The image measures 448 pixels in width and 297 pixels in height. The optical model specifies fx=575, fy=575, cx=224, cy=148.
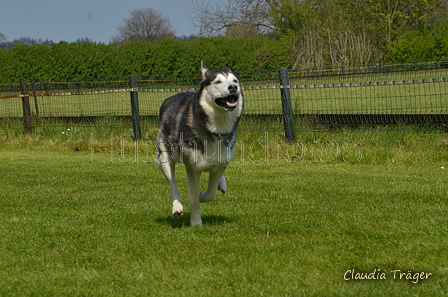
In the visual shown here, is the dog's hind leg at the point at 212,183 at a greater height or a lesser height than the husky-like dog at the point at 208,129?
lesser

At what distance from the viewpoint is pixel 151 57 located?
31.8 m

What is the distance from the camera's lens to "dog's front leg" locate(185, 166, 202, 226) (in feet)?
17.4

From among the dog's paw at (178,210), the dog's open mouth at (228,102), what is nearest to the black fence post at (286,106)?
the dog's paw at (178,210)

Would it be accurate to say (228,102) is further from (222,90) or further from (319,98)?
(319,98)

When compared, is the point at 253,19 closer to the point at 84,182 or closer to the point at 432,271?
the point at 84,182

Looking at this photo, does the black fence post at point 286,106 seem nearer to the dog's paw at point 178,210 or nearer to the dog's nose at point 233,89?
the dog's paw at point 178,210

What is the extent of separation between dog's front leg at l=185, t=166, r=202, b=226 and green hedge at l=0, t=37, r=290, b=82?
86.3ft

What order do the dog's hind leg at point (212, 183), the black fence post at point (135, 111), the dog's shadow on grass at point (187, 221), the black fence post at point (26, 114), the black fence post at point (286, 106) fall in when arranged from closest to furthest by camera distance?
the dog's hind leg at point (212, 183)
the dog's shadow on grass at point (187, 221)
the black fence post at point (286, 106)
the black fence post at point (135, 111)
the black fence post at point (26, 114)

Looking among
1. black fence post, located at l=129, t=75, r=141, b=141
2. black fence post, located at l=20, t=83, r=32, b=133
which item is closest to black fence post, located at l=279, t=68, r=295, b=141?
black fence post, located at l=129, t=75, r=141, b=141

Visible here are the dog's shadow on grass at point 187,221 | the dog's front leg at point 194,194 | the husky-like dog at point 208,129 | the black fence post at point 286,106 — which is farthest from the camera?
the black fence post at point 286,106

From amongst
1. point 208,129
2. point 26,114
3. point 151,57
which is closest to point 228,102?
point 208,129

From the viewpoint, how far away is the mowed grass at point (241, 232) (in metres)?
3.76

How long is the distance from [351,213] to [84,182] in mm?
4446

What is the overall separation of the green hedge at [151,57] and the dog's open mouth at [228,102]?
2658cm
